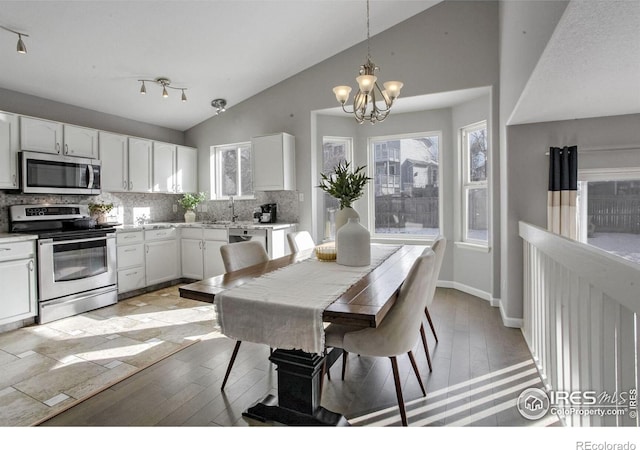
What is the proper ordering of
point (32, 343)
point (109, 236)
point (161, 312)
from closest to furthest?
point (32, 343) < point (161, 312) < point (109, 236)

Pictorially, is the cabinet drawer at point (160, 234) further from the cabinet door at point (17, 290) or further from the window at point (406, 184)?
the window at point (406, 184)

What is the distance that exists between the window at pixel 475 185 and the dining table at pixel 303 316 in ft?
8.44

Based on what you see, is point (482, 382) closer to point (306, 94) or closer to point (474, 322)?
point (474, 322)

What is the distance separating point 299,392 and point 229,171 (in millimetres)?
4428

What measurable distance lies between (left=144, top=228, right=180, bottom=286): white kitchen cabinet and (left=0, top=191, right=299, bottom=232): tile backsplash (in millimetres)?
Answer: 607

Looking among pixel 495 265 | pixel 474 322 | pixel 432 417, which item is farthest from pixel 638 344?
pixel 495 265

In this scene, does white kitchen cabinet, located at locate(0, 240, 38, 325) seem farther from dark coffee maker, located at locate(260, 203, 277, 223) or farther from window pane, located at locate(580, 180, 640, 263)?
window pane, located at locate(580, 180, 640, 263)

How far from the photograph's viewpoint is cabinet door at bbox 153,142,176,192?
4949 mm

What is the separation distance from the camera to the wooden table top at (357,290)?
1353mm

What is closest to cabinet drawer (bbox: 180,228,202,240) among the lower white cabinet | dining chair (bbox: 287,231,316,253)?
the lower white cabinet

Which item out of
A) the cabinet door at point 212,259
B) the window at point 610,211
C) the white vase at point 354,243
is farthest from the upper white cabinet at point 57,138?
the window at point 610,211

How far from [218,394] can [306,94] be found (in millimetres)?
3873

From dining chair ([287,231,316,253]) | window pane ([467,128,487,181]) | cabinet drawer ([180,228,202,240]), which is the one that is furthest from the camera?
cabinet drawer ([180,228,202,240])
